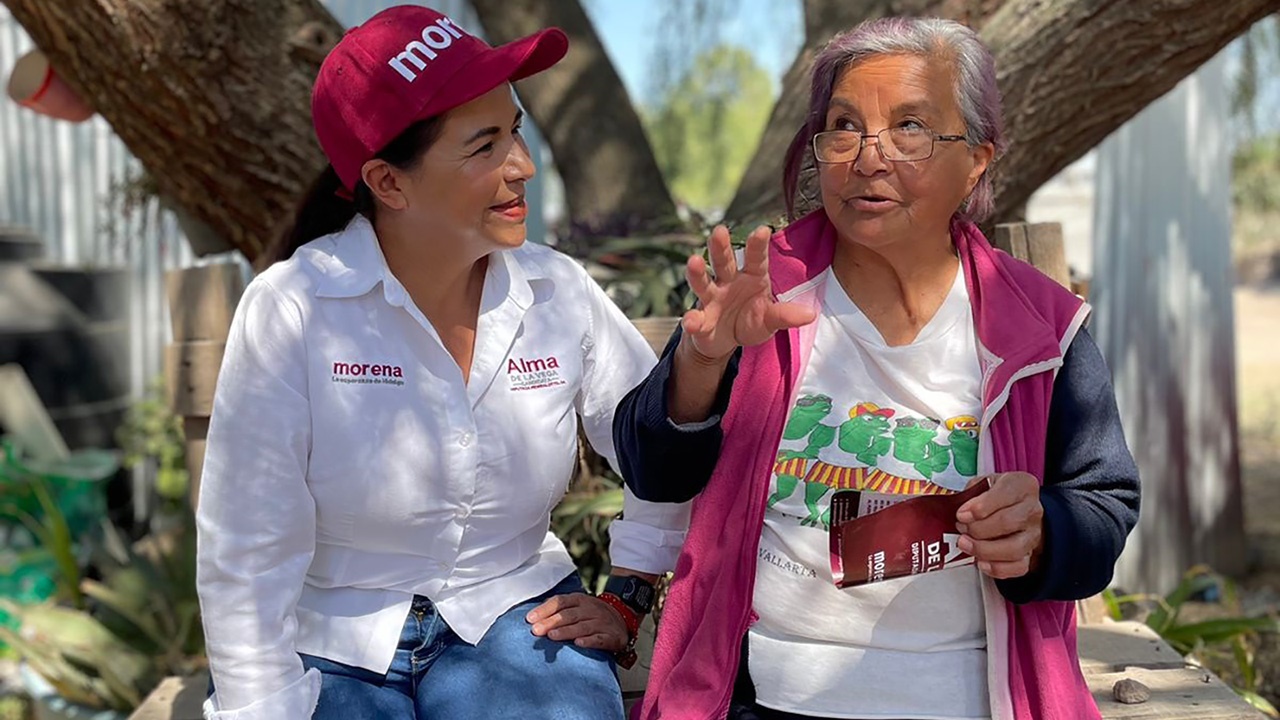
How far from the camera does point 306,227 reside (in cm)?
236

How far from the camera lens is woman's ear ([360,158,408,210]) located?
2158 mm

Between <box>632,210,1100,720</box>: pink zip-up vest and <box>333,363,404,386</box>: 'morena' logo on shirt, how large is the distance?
547 millimetres

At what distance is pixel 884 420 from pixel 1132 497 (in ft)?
1.26

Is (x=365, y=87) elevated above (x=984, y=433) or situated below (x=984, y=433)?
above

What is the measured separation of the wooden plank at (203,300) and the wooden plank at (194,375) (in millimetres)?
22

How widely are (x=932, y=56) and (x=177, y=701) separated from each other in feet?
6.56

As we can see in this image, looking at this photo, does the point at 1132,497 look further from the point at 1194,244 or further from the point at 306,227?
the point at 1194,244

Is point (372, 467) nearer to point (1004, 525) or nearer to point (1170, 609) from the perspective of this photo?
point (1004, 525)

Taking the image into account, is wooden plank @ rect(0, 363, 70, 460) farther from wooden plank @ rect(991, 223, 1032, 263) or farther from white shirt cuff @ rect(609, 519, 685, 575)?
wooden plank @ rect(991, 223, 1032, 263)

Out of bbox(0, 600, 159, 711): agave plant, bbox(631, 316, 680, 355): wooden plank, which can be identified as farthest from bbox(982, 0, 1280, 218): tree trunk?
bbox(0, 600, 159, 711): agave plant

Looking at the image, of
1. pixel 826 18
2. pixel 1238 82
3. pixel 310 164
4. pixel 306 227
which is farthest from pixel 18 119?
pixel 1238 82

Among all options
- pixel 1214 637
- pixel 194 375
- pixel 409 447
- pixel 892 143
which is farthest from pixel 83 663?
pixel 1214 637

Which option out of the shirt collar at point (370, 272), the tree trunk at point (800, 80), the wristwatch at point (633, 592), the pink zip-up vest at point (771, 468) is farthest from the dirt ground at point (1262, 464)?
the shirt collar at point (370, 272)

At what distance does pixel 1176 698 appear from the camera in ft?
7.82
